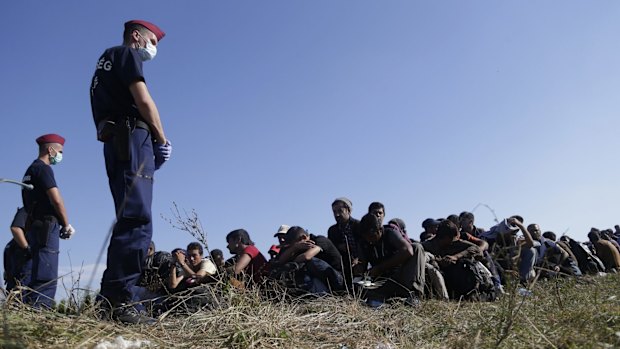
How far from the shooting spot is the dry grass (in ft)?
6.60

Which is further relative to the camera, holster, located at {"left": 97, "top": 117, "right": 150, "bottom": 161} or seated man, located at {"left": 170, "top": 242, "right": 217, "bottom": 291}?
seated man, located at {"left": 170, "top": 242, "right": 217, "bottom": 291}

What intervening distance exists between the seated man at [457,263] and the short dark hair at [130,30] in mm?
3427

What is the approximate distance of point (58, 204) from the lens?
14.5 feet

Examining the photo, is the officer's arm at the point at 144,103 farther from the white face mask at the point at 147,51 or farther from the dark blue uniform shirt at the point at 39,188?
the dark blue uniform shirt at the point at 39,188

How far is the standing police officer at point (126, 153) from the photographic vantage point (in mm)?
2871

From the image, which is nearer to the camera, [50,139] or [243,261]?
[50,139]

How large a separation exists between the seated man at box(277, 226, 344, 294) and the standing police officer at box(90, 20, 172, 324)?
7.43 feet

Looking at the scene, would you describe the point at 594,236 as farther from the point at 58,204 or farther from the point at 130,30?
the point at 130,30

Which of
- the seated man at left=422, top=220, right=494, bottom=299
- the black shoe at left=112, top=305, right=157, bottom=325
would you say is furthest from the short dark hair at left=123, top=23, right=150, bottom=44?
the seated man at left=422, top=220, right=494, bottom=299

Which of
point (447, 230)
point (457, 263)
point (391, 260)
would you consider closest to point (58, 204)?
point (391, 260)

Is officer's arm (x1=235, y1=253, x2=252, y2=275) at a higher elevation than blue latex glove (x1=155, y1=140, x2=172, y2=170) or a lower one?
lower

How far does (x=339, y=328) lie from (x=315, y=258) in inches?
90.3

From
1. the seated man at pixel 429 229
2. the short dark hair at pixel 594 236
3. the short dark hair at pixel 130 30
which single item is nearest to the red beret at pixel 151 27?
the short dark hair at pixel 130 30

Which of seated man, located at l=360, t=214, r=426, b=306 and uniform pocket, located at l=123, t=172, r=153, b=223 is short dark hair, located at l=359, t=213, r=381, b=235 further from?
uniform pocket, located at l=123, t=172, r=153, b=223
